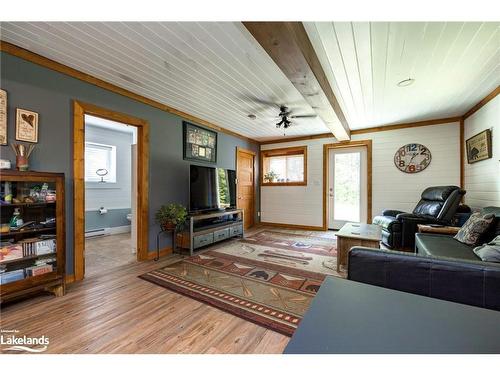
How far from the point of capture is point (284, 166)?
19.5ft

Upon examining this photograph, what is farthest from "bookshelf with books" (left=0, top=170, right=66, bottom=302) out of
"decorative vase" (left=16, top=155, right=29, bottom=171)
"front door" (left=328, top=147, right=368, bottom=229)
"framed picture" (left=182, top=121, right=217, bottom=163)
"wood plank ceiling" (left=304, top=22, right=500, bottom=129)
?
"front door" (left=328, top=147, right=368, bottom=229)

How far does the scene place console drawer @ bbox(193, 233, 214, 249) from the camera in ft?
11.2

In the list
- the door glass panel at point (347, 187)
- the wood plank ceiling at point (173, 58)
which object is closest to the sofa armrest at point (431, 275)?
the wood plank ceiling at point (173, 58)

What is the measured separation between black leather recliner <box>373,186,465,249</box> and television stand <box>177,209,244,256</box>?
8.56ft

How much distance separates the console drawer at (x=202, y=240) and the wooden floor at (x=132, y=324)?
1166mm

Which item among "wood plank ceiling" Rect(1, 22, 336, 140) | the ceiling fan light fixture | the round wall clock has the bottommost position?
the round wall clock

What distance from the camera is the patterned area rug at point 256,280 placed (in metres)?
1.87

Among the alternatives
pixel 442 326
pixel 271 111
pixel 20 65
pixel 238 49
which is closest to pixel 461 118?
pixel 271 111

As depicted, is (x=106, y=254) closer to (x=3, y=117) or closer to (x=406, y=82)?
(x=3, y=117)

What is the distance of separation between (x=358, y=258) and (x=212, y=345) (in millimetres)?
1110

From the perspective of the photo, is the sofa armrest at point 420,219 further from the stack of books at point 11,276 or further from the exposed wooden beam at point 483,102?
the stack of books at point 11,276

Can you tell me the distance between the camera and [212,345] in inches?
57.6

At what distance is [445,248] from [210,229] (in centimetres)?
301

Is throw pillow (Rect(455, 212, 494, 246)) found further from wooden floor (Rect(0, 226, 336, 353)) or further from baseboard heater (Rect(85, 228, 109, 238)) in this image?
baseboard heater (Rect(85, 228, 109, 238))
